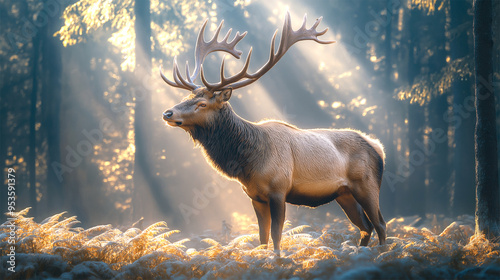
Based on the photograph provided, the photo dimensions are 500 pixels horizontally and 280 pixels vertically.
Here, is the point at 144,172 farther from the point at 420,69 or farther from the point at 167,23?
the point at 420,69

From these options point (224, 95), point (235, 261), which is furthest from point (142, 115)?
point (235, 261)

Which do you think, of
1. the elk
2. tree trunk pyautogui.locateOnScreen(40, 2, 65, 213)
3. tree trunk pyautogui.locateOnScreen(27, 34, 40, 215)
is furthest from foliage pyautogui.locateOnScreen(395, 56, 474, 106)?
tree trunk pyautogui.locateOnScreen(27, 34, 40, 215)

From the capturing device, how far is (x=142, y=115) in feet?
42.7

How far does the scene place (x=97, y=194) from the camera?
21.3 meters

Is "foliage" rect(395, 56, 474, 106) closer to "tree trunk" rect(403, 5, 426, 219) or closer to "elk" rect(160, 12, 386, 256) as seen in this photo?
"tree trunk" rect(403, 5, 426, 219)

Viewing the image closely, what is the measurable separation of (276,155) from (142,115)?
25.7 feet

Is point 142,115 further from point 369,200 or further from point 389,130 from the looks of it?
point 389,130

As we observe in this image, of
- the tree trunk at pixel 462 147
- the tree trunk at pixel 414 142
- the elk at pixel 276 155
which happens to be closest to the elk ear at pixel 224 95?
the elk at pixel 276 155

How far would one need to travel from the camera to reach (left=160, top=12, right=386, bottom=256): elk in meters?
5.99

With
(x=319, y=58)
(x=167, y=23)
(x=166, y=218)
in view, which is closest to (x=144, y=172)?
(x=166, y=218)

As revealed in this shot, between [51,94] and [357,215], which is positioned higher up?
[51,94]

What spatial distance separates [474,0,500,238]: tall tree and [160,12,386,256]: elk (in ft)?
5.66

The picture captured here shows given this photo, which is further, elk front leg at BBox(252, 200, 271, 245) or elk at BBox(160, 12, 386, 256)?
elk front leg at BBox(252, 200, 271, 245)

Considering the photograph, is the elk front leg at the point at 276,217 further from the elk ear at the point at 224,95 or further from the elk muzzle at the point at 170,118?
the elk muzzle at the point at 170,118
